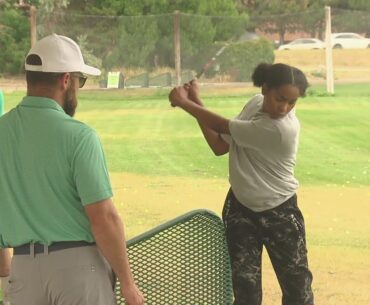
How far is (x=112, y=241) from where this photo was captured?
146 cm

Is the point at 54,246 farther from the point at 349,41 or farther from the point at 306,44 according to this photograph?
the point at 349,41

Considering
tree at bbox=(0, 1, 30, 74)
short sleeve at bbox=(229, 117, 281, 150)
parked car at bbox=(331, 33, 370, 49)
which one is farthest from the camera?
parked car at bbox=(331, 33, 370, 49)

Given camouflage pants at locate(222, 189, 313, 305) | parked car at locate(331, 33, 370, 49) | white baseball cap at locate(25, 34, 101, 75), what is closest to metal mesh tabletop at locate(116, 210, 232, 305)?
camouflage pants at locate(222, 189, 313, 305)

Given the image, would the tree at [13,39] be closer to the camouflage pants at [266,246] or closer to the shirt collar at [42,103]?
the camouflage pants at [266,246]

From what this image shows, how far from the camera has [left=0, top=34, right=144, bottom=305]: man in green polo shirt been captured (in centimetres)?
144

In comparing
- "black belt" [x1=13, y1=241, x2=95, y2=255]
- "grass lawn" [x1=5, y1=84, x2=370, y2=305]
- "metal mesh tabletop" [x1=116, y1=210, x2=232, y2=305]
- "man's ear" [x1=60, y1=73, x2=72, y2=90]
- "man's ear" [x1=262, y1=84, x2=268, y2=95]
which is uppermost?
"man's ear" [x1=60, y1=73, x2=72, y2=90]

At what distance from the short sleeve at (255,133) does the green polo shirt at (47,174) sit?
1.72 ft

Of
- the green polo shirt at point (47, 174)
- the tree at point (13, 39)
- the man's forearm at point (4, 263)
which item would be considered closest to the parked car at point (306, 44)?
the tree at point (13, 39)

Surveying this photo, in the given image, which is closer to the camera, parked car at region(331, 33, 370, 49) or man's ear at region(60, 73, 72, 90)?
man's ear at region(60, 73, 72, 90)

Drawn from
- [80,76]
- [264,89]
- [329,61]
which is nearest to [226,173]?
[329,61]

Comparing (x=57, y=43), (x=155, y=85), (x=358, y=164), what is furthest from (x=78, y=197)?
(x=155, y=85)

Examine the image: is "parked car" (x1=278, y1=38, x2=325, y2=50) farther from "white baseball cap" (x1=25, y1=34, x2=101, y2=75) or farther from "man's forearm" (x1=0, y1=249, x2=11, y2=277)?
"white baseball cap" (x1=25, y1=34, x2=101, y2=75)

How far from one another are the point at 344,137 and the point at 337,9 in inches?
56.3

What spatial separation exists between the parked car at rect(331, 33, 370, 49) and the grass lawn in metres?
0.47
